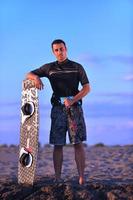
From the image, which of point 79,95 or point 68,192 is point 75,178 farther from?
point 68,192

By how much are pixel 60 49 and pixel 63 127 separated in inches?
38.4

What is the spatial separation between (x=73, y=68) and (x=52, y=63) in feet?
1.00

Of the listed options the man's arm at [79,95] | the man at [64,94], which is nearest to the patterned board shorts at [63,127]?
the man at [64,94]

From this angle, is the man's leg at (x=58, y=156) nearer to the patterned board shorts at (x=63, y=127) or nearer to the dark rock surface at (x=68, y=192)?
the patterned board shorts at (x=63, y=127)

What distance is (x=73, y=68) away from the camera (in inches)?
279

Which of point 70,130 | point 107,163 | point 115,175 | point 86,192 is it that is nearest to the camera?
point 86,192

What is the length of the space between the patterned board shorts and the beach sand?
1.77 ft

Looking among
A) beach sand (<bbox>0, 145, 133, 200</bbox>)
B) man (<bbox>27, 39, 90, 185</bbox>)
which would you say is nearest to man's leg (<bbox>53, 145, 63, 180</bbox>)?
man (<bbox>27, 39, 90, 185</bbox>)

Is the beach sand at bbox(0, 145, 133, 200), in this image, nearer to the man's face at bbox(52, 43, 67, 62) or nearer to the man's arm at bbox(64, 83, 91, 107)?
the man's arm at bbox(64, 83, 91, 107)

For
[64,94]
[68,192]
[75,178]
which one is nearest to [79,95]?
[64,94]

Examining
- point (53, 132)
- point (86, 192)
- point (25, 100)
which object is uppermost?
point (25, 100)

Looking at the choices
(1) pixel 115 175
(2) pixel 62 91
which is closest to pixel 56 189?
(2) pixel 62 91

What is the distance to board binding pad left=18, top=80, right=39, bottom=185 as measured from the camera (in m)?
7.25

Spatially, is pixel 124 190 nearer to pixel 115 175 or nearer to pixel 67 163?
pixel 115 175
